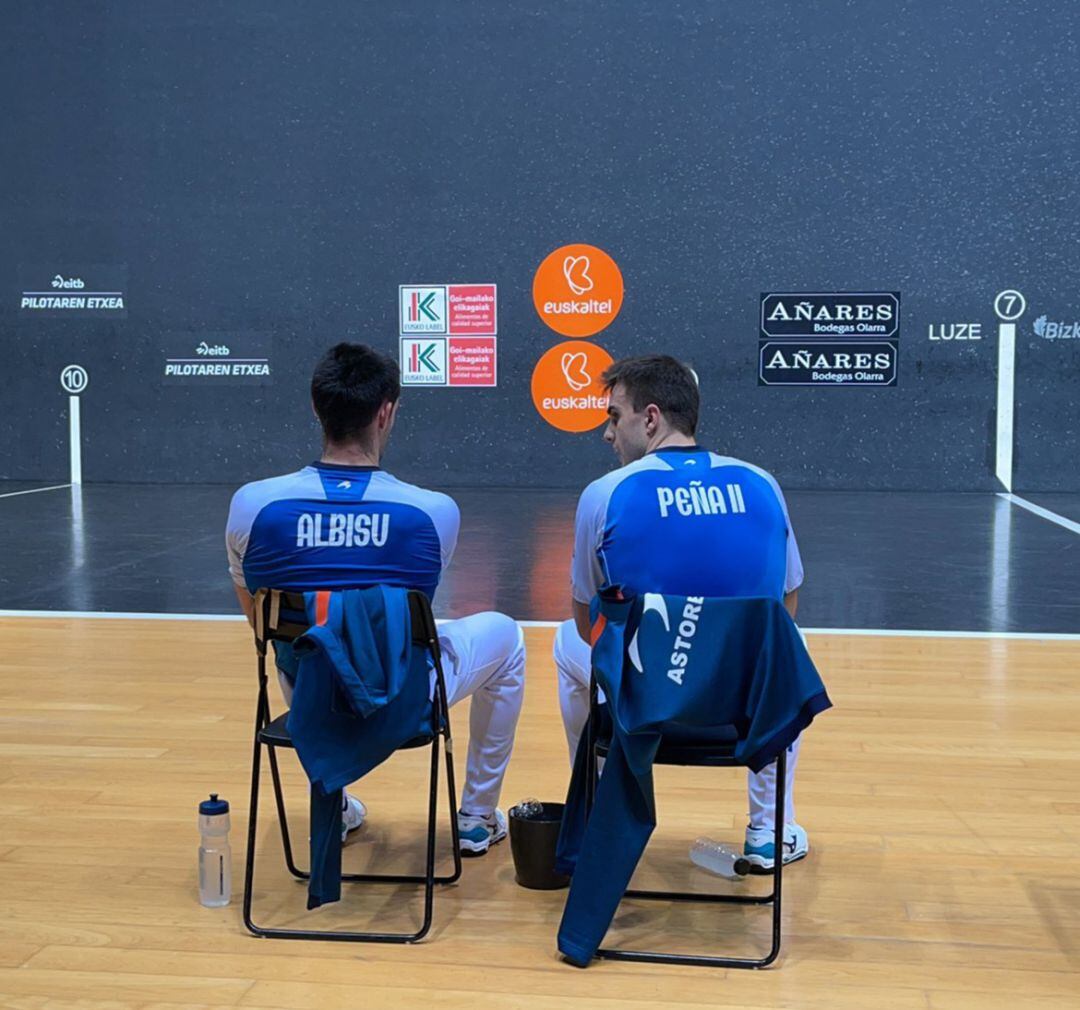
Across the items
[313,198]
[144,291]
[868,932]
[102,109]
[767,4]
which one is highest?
[767,4]

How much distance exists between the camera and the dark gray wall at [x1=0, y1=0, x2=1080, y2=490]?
27.7 ft

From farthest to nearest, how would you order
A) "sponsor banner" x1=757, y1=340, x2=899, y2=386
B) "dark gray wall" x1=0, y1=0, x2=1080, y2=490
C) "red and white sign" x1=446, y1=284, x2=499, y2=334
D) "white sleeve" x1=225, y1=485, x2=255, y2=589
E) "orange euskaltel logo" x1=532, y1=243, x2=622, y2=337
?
"red and white sign" x1=446, y1=284, x2=499, y2=334 < "orange euskaltel logo" x1=532, y1=243, x2=622, y2=337 < "sponsor banner" x1=757, y1=340, x2=899, y2=386 < "dark gray wall" x1=0, y1=0, x2=1080, y2=490 < "white sleeve" x1=225, y1=485, x2=255, y2=589

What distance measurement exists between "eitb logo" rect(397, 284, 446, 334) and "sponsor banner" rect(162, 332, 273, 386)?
3.18ft

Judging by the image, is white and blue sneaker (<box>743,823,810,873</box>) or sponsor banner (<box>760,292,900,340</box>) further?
sponsor banner (<box>760,292,900,340</box>)

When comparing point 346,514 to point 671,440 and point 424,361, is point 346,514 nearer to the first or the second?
point 671,440

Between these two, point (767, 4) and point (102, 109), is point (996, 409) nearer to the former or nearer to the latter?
point (767, 4)

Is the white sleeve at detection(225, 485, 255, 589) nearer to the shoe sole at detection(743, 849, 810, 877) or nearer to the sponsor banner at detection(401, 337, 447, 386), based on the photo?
the shoe sole at detection(743, 849, 810, 877)

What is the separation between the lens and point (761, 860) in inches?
88.6

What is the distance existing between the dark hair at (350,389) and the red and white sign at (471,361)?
6.85 metres

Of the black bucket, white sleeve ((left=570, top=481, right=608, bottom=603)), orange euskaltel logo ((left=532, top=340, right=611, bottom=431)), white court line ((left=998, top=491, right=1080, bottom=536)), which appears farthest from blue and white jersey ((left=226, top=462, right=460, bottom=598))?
orange euskaltel logo ((left=532, top=340, right=611, bottom=431))

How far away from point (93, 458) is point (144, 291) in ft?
4.05

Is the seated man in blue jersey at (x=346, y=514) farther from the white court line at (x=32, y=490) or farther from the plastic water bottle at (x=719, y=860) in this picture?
the white court line at (x=32, y=490)

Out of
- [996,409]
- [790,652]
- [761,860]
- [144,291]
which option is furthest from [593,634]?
[144,291]

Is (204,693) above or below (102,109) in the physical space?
below
